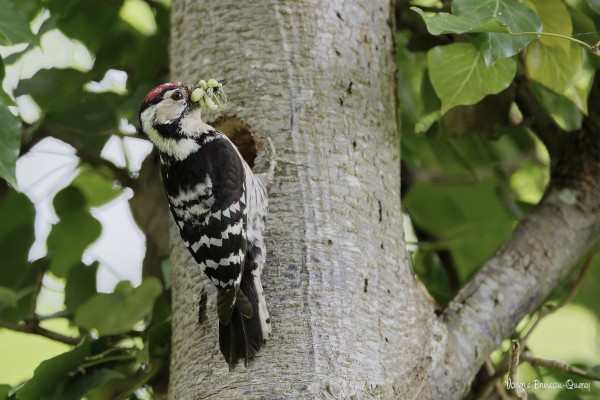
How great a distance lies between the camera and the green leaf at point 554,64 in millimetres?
1609

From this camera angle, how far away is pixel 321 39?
65.5 inches

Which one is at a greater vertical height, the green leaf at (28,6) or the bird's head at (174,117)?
the green leaf at (28,6)

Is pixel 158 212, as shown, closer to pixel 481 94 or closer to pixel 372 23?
pixel 372 23

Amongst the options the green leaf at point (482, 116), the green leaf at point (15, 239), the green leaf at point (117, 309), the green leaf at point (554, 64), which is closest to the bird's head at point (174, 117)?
the green leaf at point (117, 309)

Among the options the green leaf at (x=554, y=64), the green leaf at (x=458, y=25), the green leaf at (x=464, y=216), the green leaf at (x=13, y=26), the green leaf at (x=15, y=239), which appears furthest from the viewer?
the green leaf at (x=464, y=216)

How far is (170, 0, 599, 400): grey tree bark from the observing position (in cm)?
138

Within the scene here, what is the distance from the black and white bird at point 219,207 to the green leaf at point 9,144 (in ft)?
1.23

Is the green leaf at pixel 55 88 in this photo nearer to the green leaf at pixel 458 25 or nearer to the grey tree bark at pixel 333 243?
the grey tree bark at pixel 333 243

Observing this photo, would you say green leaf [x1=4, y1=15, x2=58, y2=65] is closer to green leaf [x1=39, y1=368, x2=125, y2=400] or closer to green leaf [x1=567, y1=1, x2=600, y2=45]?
green leaf [x1=39, y1=368, x2=125, y2=400]

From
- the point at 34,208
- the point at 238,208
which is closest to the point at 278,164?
the point at 238,208

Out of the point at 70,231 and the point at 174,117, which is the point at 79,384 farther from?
the point at 174,117

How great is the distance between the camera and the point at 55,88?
1.92m

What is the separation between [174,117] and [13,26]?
0.47 m

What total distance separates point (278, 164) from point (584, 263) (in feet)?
4.45
